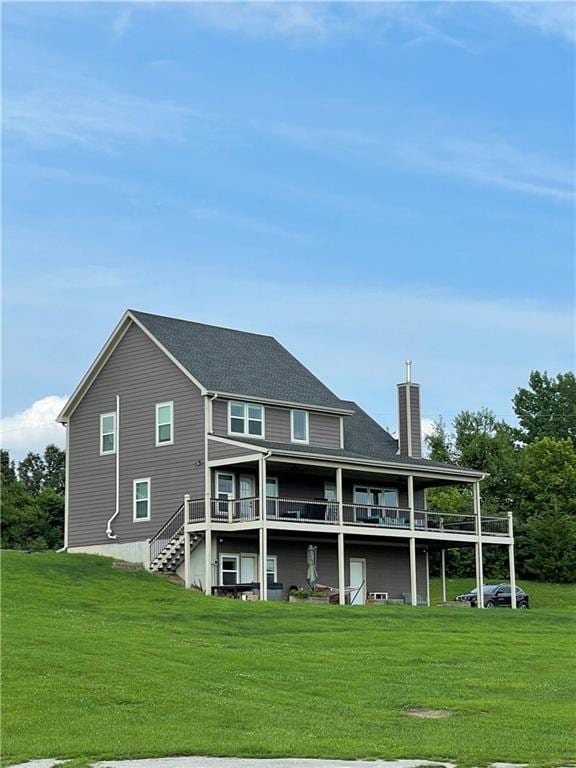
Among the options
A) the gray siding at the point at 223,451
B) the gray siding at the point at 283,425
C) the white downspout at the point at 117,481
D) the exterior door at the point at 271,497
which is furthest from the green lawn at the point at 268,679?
the white downspout at the point at 117,481

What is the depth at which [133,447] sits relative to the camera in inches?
1911

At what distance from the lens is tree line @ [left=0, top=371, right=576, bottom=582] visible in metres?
67.5

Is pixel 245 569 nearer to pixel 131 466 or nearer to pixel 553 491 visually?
pixel 131 466

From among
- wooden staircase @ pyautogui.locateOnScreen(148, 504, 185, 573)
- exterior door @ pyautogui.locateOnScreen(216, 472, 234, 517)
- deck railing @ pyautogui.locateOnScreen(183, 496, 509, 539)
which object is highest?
exterior door @ pyautogui.locateOnScreen(216, 472, 234, 517)

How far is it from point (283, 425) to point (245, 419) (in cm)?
197

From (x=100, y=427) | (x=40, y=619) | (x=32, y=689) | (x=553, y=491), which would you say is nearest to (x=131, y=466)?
(x=100, y=427)

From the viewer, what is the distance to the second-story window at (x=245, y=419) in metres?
47.0

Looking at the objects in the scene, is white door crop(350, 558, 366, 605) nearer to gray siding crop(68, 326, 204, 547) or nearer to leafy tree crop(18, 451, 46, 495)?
gray siding crop(68, 326, 204, 547)

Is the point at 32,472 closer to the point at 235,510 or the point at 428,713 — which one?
the point at 235,510

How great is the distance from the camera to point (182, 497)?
4619 cm

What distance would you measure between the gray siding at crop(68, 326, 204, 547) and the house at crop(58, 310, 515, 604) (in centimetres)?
5

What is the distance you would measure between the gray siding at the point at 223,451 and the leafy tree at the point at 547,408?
5402 centimetres

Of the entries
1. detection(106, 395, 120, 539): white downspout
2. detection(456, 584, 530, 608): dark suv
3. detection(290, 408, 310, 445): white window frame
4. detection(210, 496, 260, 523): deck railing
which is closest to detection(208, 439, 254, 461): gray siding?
detection(210, 496, 260, 523): deck railing

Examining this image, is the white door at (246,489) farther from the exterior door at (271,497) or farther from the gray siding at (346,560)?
the gray siding at (346,560)
